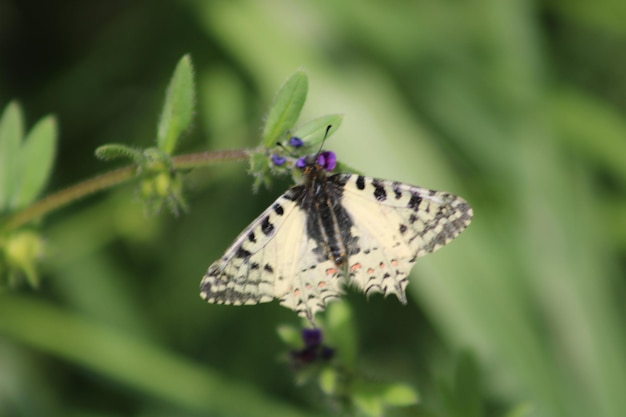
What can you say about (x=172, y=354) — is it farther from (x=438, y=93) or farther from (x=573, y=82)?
(x=573, y=82)

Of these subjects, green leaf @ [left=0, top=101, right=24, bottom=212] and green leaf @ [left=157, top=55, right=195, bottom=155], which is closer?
green leaf @ [left=157, top=55, right=195, bottom=155]

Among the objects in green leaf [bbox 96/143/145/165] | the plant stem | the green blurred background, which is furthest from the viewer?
the green blurred background

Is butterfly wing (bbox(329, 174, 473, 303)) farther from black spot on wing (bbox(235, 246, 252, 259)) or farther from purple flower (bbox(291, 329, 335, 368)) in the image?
black spot on wing (bbox(235, 246, 252, 259))

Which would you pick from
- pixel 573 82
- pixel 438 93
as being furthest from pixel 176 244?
pixel 573 82

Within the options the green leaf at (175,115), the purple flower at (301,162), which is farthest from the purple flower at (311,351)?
the green leaf at (175,115)

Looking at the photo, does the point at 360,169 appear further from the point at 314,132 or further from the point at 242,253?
the point at 242,253

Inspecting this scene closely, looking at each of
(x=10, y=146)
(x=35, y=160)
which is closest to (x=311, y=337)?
(x=35, y=160)

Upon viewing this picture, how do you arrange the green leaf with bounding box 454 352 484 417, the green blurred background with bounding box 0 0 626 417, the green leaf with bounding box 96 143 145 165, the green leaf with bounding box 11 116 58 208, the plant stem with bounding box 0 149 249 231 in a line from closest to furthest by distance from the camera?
1. the green leaf with bounding box 96 143 145 165
2. the plant stem with bounding box 0 149 249 231
3. the green leaf with bounding box 454 352 484 417
4. the green leaf with bounding box 11 116 58 208
5. the green blurred background with bounding box 0 0 626 417

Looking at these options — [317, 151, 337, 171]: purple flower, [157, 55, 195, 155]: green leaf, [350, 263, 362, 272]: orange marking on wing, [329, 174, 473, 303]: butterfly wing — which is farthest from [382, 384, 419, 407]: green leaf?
[157, 55, 195, 155]: green leaf
